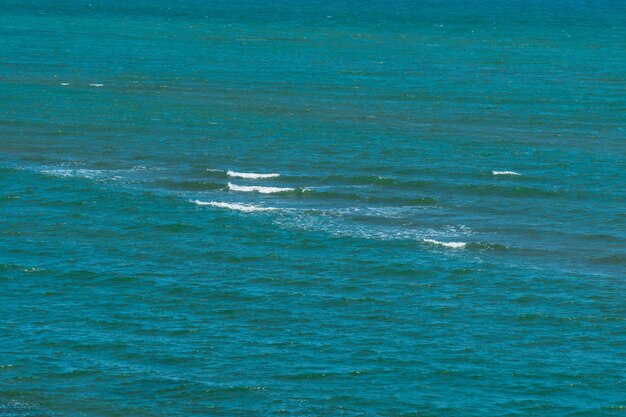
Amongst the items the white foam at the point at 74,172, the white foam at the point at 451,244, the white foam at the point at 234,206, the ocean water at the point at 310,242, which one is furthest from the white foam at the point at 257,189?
the white foam at the point at 451,244

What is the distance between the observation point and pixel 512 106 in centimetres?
13738

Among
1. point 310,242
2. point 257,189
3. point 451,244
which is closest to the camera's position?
point 451,244

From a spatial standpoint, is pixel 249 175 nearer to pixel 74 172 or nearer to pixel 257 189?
pixel 257 189

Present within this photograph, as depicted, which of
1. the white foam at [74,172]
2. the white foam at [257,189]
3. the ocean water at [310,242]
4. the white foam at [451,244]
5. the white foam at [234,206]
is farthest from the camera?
the white foam at [74,172]

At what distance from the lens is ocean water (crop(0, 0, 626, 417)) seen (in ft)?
221

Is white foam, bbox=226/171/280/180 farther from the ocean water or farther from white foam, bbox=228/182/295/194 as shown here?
white foam, bbox=228/182/295/194

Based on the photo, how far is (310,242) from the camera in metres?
90.5

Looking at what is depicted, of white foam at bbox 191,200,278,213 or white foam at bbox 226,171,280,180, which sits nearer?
white foam at bbox 191,200,278,213

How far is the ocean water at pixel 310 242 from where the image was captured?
67500 mm

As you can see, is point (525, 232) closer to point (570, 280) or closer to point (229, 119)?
point (570, 280)

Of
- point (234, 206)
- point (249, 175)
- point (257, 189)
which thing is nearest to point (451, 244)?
point (234, 206)

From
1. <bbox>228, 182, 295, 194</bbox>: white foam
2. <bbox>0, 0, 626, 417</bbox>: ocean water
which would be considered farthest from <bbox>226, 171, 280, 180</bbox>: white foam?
<bbox>228, 182, 295, 194</bbox>: white foam

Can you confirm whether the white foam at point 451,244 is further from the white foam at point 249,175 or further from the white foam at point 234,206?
the white foam at point 249,175

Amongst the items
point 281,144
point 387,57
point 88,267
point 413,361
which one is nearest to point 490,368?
point 413,361
